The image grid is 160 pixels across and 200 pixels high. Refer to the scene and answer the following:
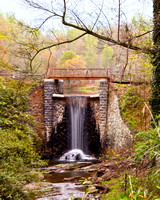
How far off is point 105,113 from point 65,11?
29.3 feet

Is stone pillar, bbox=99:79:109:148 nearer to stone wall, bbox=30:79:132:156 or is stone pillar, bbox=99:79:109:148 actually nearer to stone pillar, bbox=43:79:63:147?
stone wall, bbox=30:79:132:156

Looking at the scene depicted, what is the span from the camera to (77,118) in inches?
559

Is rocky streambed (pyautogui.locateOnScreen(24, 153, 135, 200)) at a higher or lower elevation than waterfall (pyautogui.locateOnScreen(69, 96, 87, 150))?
lower

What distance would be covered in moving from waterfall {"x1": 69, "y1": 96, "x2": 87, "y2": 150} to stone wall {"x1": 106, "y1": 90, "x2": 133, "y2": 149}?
2040mm

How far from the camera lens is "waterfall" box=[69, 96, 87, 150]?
14.1 m

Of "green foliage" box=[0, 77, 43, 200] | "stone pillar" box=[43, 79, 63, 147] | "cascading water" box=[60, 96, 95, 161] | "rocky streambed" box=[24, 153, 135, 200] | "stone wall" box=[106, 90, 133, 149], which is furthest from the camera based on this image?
"cascading water" box=[60, 96, 95, 161]

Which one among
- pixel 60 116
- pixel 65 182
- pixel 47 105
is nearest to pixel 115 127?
pixel 60 116

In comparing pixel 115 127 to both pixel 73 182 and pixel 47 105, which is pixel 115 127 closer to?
pixel 73 182

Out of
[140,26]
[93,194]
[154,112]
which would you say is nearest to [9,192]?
[93,194]

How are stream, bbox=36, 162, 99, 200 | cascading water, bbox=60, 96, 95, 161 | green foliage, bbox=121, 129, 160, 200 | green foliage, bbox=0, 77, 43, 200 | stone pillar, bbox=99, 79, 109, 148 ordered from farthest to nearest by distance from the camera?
cascading water, bbox=60, 96, 95, 161 < stone pillar, bbox=99, 79, 109, 148 < stream, bbox=36, 162, 99, 200 < green foliage, bbox=0, 77, 43, 200 < green foliage, bbox=121, 129, 160, 200

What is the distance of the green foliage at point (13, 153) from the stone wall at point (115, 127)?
4.30m

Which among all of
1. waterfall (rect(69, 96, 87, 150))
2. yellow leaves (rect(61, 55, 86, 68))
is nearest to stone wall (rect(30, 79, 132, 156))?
waterfall (rect(69, 96, 87, 150))

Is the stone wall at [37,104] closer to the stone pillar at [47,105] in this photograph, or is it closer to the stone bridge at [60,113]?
the stone bridge at [60,113]

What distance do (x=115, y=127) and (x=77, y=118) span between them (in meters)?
3.35
